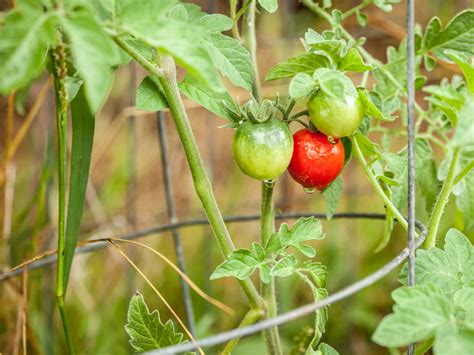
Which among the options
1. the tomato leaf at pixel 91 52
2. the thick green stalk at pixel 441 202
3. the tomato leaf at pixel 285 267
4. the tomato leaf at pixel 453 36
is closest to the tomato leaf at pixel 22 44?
the tomato leaf at pixel 91 52

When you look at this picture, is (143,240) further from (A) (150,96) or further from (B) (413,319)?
(B) (413,319)

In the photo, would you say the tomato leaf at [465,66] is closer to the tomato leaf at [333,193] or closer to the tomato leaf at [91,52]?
the tomato leaf at [333,193]

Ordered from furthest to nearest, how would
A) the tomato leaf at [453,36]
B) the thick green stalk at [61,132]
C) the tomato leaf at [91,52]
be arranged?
1. the tomato leaf at [453,36]
2. the thick green stalk at [61,132]
3. the tomato leaf at [91,52]

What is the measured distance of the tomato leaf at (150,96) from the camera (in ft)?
2.37

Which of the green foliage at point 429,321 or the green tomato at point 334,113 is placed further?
the green tomato at point 334,113

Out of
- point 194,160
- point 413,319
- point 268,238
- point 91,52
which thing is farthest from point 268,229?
point 91,52

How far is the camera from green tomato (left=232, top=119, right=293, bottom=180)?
0.72m

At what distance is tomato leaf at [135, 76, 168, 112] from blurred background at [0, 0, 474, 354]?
447mm

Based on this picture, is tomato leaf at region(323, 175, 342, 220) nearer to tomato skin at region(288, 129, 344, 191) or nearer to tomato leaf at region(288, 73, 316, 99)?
tomato skin at region(288, 129, 344, 191)

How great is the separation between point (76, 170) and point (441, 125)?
542 millimetres

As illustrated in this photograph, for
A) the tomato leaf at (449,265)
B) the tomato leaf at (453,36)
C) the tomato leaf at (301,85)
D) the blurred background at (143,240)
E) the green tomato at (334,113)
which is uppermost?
the tomato leaf at (453,36)

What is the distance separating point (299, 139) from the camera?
0.78 meters

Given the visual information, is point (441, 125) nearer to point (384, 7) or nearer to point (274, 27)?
point (384, 7)

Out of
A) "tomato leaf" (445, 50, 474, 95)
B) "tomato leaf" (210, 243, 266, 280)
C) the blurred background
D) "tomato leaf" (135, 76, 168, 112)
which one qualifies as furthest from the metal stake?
the blurred background
